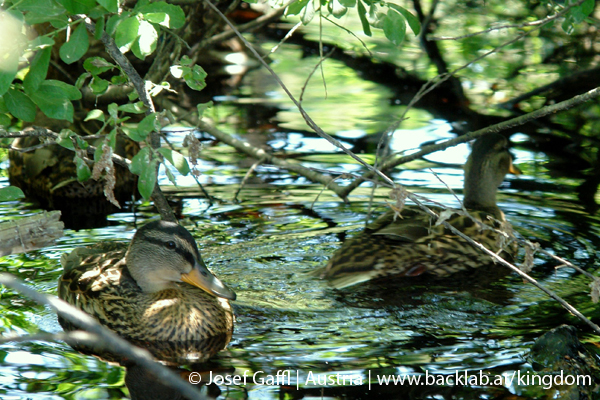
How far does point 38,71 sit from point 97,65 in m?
0.58

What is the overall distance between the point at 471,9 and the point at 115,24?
32.8ft

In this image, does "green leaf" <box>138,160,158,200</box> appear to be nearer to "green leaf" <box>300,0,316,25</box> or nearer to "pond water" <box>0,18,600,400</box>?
"pond water" <box>0,18,600,400</box>

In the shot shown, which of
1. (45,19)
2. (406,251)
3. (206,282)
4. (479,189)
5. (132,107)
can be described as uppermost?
(45,19)

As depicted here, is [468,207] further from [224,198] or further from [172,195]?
[172,195]

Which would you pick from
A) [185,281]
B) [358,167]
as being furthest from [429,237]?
[358,167]

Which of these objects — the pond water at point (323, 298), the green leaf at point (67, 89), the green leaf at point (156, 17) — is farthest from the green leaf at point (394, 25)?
the green leaf at point (67, 89)

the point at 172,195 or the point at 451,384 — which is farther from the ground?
the point at 172,195

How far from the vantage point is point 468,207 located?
7133 mm

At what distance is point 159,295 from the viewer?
5.25 metres

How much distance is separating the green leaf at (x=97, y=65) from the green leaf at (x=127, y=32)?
2.33ft

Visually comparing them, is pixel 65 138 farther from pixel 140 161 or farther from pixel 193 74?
pixel 193 74

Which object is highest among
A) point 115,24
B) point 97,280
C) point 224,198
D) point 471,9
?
point 471,9

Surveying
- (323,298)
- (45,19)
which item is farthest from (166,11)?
(323,298)

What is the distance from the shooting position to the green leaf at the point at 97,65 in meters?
4.53
